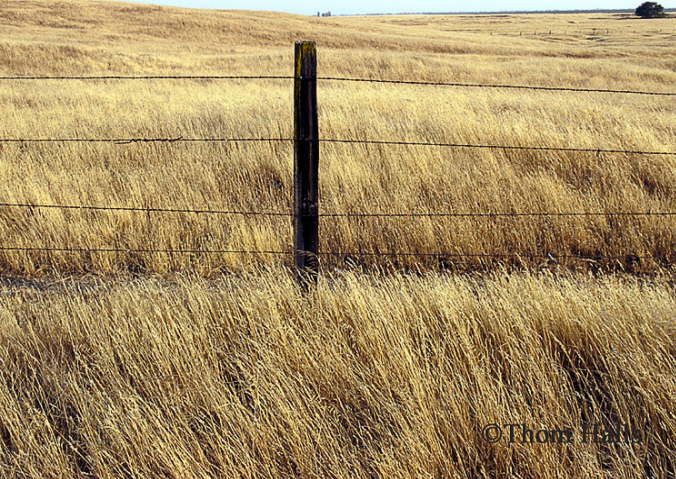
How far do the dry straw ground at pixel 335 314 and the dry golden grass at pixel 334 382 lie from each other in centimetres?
2

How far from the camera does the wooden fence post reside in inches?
145

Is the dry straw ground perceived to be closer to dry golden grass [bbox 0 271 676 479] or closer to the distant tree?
dry golden grass [bbox 0 271 676 479]

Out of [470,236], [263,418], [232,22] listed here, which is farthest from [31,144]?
[232,22]

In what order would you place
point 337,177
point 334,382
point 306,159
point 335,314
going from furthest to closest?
point 337,177, point 306,159, point 335,314, point 334,382

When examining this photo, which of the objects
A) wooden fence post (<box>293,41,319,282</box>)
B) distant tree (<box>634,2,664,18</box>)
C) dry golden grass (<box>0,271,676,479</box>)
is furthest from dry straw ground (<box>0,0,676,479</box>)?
distant tree (<box>634,2,664,18</box>)

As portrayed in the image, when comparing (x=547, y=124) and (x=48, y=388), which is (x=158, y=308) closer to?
(x=48, y=388)

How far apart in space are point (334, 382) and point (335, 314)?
25.0 inches

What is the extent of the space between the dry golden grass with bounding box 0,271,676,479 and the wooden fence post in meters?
0.23

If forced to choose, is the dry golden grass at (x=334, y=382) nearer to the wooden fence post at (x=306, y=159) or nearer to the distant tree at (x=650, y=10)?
the wooden fence post at (x=306, y=159)

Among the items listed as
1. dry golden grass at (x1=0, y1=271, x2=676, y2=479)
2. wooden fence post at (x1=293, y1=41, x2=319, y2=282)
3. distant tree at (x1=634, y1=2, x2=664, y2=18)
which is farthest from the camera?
distant tree at (x1=634, y1=2, x2=664, y2=18)

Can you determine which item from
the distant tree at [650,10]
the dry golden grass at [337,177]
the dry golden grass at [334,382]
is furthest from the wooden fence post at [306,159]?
the distant tree at [650,10]

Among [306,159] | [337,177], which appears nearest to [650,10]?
[337,177]

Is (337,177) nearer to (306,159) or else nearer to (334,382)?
(306,159)

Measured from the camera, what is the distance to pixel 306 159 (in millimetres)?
3818
